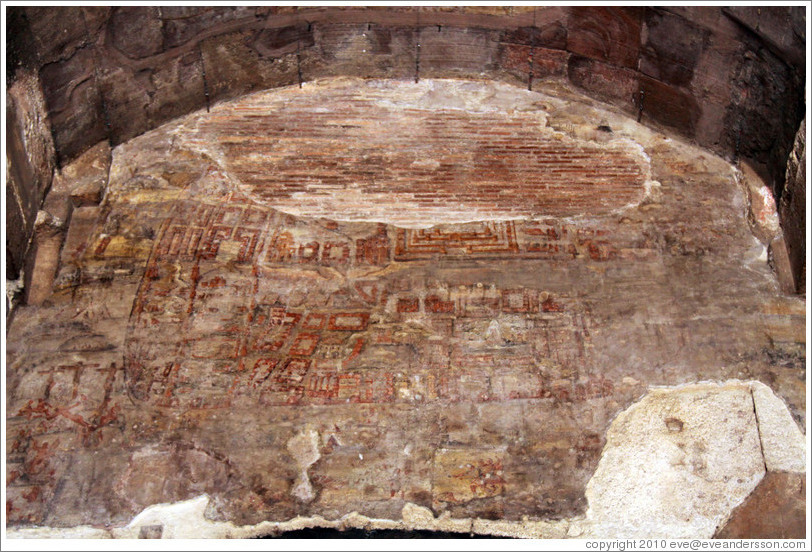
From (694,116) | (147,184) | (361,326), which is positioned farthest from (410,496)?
(694,116)

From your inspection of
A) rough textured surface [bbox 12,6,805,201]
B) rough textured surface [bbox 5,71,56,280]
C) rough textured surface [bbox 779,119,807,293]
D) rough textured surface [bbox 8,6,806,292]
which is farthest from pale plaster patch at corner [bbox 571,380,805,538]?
rough textured surface [bbox 5,71,56,280]

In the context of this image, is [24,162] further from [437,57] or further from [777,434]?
[777,434]

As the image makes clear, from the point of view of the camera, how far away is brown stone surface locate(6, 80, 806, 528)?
5.40 m

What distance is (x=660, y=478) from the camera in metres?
5.40

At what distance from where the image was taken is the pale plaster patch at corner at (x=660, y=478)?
5.27 meters

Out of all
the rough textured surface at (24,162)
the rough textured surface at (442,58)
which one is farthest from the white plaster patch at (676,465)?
the rough textured surface at (24,162)

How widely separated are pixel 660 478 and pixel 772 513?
58cm

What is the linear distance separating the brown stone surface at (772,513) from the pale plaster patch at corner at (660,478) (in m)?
0.05

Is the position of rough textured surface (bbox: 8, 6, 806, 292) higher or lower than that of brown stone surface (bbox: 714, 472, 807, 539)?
higher

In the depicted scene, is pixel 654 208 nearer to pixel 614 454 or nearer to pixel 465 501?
pixel 614 454

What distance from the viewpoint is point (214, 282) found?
617 cm

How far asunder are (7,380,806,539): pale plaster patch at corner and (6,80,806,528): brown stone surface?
6cm

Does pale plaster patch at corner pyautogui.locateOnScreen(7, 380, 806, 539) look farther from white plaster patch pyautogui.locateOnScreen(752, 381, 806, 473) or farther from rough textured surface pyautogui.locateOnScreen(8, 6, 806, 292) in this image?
rough textured surface pyautogui.locateOnScreen(8, 6, 806, 292)

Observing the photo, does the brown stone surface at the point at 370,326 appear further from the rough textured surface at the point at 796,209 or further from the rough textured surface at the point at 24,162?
the rough textured surface at the point at 24,162
